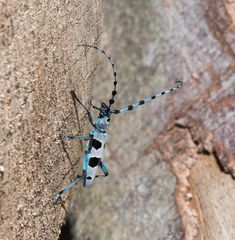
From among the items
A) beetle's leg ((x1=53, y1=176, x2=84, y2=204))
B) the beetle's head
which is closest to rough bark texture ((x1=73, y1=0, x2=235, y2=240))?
the beetle's head

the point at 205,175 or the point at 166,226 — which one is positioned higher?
the point at 205,175

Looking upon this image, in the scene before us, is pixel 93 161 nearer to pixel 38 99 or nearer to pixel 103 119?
pixel 103 119

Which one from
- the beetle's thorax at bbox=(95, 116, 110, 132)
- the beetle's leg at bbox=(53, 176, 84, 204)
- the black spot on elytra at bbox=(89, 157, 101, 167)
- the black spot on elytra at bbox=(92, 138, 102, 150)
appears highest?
the beetle's thorax at bbox=(95, 116, 110, 132)

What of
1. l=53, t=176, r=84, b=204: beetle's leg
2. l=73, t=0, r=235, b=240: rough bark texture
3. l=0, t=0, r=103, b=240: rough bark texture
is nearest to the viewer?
l=0, t=0, r=103, b=240: rough bark texture

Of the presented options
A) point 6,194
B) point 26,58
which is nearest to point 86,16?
point 26,58

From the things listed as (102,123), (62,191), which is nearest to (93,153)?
(102,123)

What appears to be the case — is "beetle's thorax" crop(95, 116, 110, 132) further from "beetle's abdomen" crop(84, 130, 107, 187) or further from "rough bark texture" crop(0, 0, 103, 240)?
"rough bark texture" crop(0, 0, 103, 240)

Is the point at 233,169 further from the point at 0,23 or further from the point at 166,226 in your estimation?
the point at 0,23

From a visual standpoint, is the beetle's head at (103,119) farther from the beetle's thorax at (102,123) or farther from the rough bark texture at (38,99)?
the rough bark texture at (38,99)

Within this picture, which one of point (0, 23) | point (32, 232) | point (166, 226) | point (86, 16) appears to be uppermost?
point (86, 16)
